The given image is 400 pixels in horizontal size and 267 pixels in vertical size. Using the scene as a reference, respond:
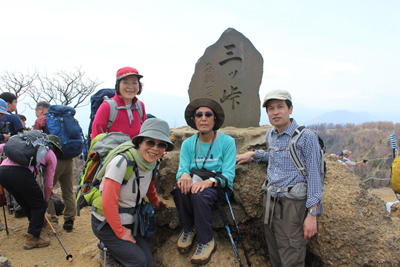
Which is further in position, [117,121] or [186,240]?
[117,121]

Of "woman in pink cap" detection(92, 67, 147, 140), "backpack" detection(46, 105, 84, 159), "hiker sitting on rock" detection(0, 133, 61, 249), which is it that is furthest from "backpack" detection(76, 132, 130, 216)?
"backpack" detection(46, 105, 84, 159)

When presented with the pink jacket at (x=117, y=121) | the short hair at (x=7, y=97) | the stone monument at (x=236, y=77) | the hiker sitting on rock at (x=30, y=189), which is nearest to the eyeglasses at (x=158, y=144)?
the pink jacket at (x=117, y=121)

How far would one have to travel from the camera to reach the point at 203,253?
280cm

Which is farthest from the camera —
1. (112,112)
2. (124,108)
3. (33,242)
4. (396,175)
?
(396,175)

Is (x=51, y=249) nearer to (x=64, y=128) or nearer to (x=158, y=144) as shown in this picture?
(x=64, y=128)

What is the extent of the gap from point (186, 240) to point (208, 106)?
5.43 feet

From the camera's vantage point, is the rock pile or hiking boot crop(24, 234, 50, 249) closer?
the rock pile

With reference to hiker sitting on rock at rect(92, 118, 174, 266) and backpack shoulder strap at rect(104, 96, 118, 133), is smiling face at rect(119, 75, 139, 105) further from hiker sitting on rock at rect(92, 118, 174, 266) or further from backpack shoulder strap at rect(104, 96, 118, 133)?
hiker sitting on rock at rect(92, 118, 174, 266)

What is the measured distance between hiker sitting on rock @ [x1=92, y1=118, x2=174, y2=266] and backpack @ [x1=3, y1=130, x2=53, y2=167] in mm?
1644

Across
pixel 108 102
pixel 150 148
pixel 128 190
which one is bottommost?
pixel 128 190

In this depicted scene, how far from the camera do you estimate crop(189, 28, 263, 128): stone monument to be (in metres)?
5.54

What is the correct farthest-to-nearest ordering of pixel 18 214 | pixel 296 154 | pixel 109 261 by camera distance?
pixel 18 214 < pixel 109 261 < pixel 296 154

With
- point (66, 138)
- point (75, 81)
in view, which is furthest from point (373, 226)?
point (75, 81)

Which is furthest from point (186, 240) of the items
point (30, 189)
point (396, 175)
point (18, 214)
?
point (396, 175)
